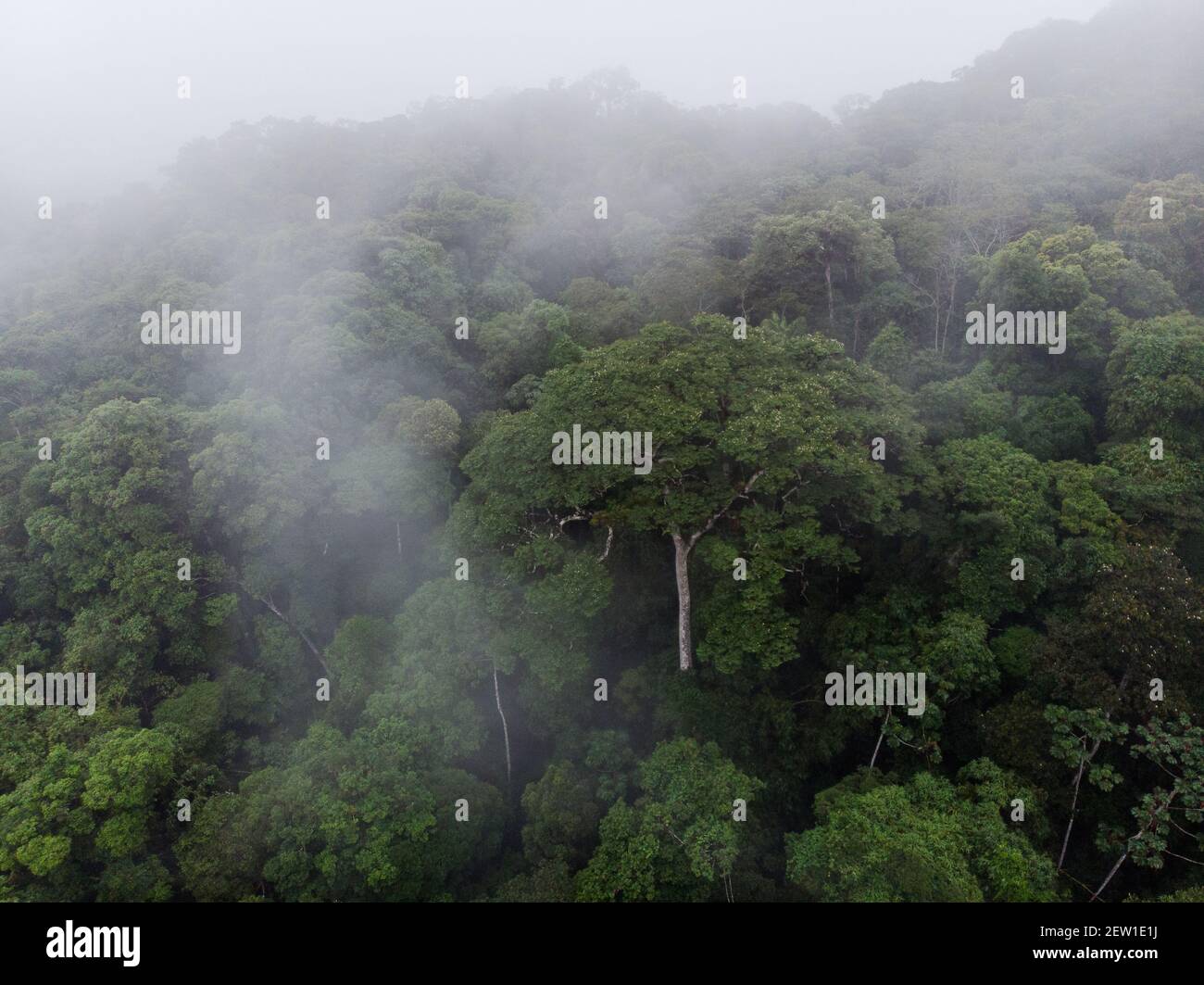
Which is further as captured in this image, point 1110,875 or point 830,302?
point 830,302

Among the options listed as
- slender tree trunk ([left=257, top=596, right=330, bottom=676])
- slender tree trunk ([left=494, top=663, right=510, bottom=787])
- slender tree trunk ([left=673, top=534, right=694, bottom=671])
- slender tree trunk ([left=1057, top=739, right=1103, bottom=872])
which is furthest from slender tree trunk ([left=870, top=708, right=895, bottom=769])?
slender tree trunk ([left=257, top=596, right=330, bottom=676])

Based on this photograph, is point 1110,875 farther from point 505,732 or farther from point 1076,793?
point 505,732

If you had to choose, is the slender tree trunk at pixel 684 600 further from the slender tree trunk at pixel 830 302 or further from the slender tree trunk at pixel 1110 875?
the slender tree trunk at pixel 830 302

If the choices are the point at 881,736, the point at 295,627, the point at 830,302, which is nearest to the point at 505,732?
the point at 295,627

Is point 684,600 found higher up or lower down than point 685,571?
lower down

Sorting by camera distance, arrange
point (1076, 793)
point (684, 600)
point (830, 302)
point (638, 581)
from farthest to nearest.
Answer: point (830, 302) < point (638, 581) < point (684, 600) < point (1076, 793)

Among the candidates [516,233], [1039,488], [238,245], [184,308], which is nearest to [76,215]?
[238,245]

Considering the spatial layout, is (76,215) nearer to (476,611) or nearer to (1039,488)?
(476,611)
